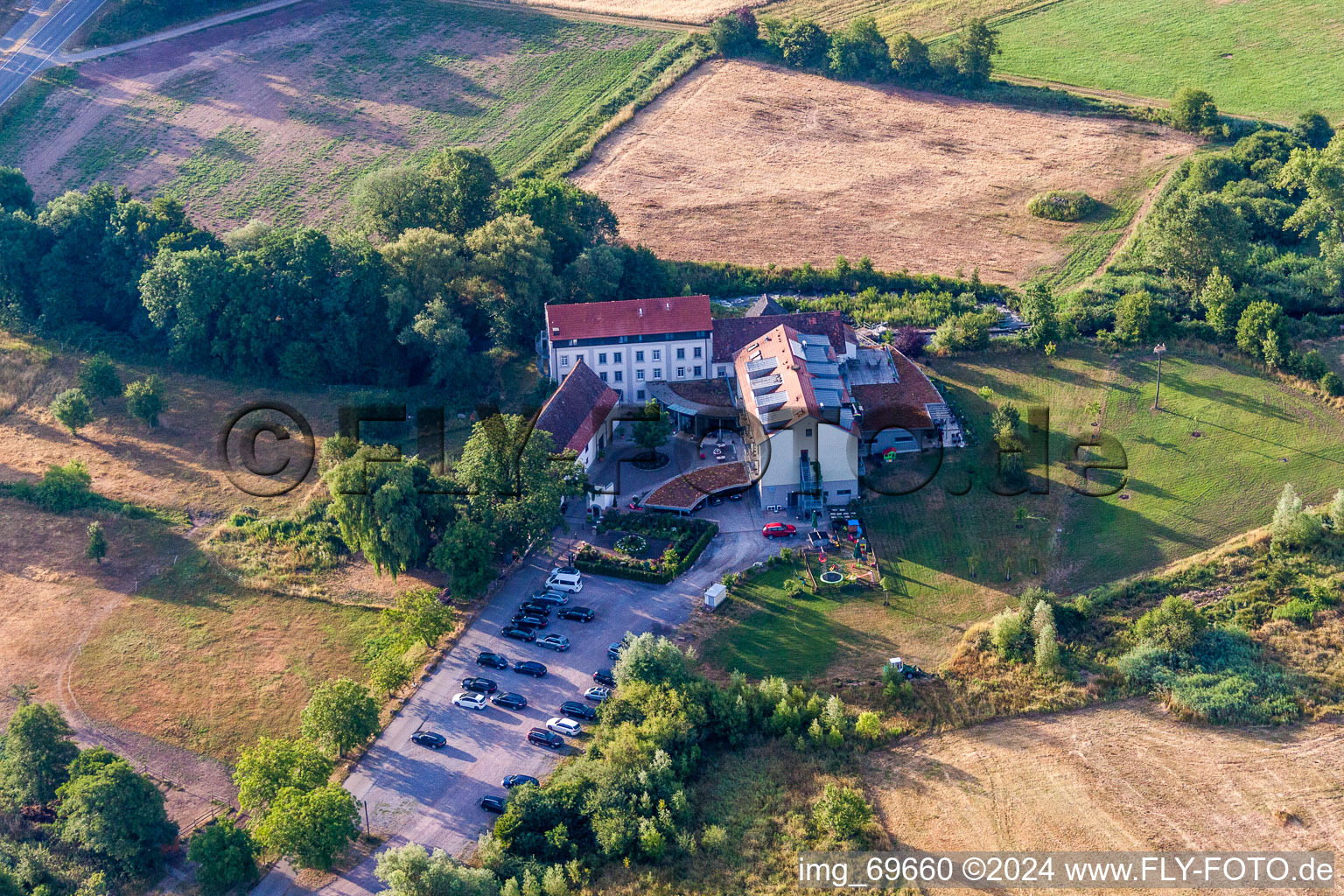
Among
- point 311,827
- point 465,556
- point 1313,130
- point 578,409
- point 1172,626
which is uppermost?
point 1313,130

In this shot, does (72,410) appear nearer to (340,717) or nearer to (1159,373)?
(340,717)

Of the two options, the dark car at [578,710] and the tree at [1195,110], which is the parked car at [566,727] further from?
the tree at [1195,110]

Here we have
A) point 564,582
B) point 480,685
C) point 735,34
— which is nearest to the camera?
point 480,685

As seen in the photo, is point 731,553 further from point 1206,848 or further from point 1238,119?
point 1238,119

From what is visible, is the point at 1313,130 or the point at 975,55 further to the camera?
the point at 975,55

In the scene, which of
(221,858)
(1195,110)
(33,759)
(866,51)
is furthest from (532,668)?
(1195,110)

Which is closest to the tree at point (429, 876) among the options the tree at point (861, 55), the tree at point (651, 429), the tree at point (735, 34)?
the tree at point (651, 429)
